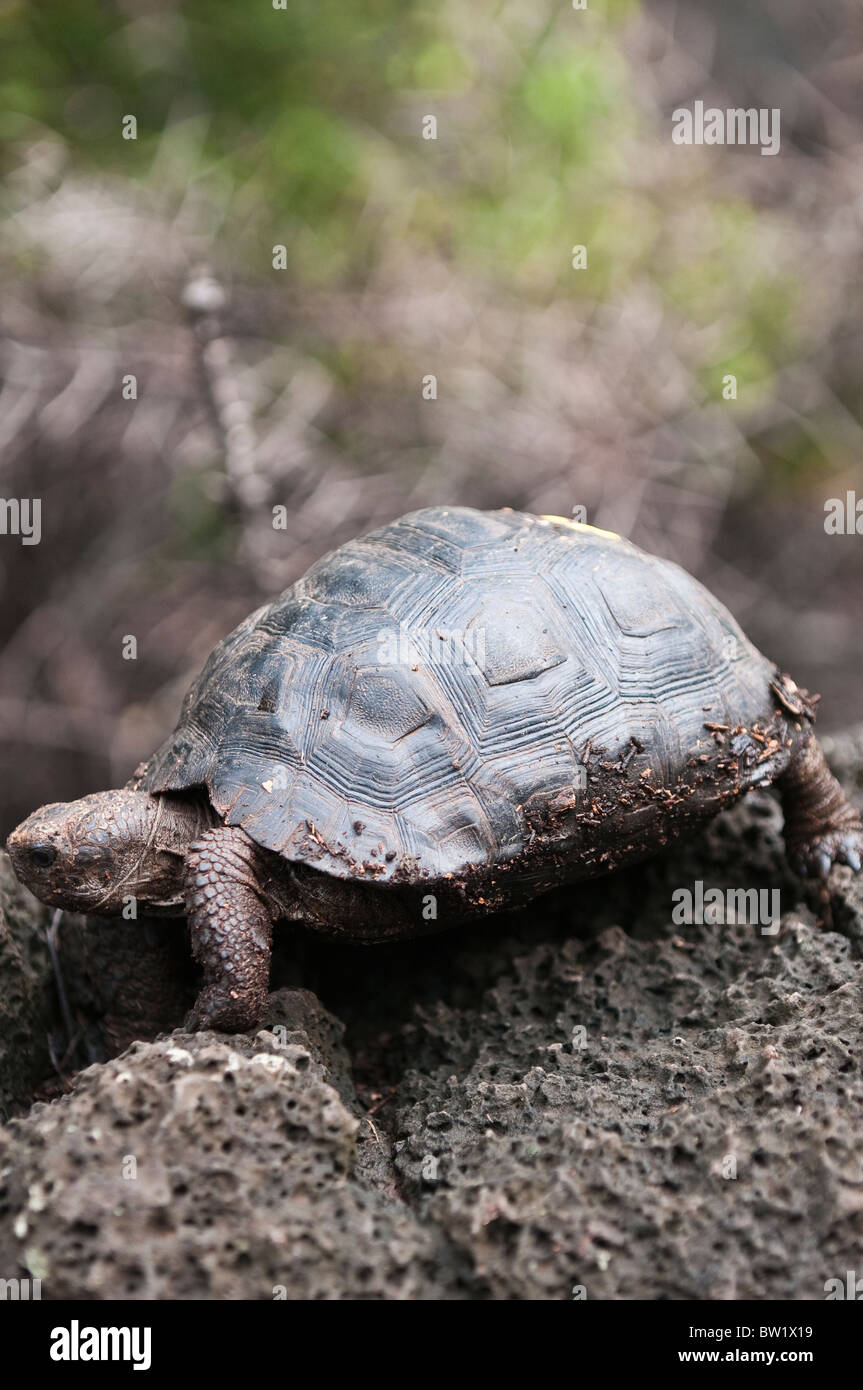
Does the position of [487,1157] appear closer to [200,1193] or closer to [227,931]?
[200,1193]

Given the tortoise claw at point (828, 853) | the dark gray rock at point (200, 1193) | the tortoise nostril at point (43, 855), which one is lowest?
the dark gray rock at point (200, 1193)

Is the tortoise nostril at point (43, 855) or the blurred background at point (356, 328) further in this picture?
the blurred background at point (356, 328)

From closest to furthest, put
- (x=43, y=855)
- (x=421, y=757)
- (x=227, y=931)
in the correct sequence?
Answer: (x=227, y=931) < (x=43, y=855) < (x=421, y=757)

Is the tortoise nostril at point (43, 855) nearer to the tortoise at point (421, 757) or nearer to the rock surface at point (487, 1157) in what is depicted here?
the tortoise at point (421, 757)

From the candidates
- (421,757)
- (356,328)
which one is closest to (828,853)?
(421,757)

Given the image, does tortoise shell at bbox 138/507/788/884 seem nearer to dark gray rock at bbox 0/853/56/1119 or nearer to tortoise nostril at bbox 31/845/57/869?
tortoise nostril at bbox 31/845/57/869

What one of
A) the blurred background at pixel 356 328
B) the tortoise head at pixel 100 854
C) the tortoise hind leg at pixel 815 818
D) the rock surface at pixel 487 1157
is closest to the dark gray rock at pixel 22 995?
the tortoise head at pixel 100 854
